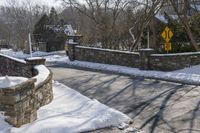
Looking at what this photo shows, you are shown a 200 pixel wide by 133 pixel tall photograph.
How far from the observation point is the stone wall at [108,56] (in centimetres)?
1908

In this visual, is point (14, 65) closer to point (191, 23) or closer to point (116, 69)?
point (116, 69)

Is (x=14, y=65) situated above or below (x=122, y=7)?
below

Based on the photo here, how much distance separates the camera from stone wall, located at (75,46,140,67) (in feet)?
62.6

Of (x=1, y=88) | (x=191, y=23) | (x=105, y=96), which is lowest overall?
(x=105, y=96)

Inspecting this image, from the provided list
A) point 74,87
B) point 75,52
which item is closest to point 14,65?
point 74,87

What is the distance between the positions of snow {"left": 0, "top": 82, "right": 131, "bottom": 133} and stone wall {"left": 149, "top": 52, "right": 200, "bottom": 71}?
730 cm

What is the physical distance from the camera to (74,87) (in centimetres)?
1420

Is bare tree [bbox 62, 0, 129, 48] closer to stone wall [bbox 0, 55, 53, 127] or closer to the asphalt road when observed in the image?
Answer: the asphalt road

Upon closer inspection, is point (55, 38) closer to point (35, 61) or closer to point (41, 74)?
point (35, 61)

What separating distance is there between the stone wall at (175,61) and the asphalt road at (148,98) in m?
2.02

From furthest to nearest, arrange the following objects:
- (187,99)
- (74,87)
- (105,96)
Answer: (74,87) → (105,96) → (187,99)

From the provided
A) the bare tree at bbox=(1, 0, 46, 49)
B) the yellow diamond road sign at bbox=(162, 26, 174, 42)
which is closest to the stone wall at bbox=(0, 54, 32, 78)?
the yellow diamond road sign at bbox=(162, 26, 174, 42)

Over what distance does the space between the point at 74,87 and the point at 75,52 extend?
11250mm

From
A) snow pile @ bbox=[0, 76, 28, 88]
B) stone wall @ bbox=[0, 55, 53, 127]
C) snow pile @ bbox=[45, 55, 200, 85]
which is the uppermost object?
snow pile @ bbox=[0, 76, 28, 88]
